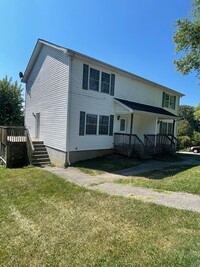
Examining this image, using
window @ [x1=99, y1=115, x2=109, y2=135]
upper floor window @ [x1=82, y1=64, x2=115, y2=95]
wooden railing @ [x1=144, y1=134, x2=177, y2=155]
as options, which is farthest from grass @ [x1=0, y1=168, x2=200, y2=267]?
wooden railing @ [x1=144, y1=134, x2=177, y2=155]

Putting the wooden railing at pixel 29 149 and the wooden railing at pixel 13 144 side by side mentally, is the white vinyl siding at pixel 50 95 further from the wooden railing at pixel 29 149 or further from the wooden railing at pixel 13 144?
the wooden railing at pixel 13 144

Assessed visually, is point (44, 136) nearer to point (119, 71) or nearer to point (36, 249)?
point (119, 71)

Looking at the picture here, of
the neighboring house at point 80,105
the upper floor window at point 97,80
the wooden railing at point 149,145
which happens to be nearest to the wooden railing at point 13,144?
the neighboring house at point 80,105

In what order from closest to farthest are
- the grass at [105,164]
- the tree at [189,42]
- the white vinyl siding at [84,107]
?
the grass at [105,164] < the tree at [189,42] < the white vinyl siding at [84,107]

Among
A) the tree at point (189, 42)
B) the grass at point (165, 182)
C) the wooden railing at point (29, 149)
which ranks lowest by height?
the grass at point (165, 182)

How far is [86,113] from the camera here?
12.4 meters

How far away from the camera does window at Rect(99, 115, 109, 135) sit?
13.3 meters

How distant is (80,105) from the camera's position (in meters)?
12.1

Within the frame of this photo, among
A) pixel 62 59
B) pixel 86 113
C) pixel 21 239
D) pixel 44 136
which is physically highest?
pixel 62 59

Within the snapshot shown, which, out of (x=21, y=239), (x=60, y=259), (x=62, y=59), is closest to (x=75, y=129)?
(x=62, y=59)

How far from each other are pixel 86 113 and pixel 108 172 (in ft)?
13.3

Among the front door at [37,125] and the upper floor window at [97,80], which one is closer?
the upper floor window at [97,80]

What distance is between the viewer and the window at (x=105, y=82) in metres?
13.2

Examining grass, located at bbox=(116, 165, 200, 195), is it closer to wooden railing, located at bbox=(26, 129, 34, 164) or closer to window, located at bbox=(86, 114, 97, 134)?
window, located at bbox=(86, 114, 97, 134)
